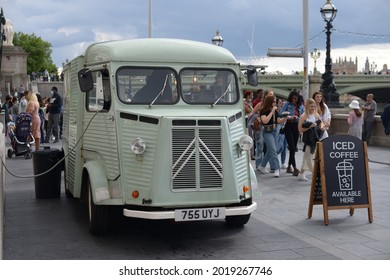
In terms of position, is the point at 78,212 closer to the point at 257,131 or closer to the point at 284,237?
the point at 284,237

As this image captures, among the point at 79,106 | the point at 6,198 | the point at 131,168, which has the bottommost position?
the point at 6,198

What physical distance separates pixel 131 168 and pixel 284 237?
1.98 meters

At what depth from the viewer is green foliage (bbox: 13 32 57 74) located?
Answer: 107381 mm

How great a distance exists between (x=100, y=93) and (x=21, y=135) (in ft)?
30.6

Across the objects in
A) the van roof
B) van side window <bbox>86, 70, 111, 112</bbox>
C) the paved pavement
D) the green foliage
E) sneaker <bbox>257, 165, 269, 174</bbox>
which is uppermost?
the green foliage

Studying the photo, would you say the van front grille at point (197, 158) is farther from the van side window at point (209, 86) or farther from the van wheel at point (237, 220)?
the van wheel at point (237, 220)

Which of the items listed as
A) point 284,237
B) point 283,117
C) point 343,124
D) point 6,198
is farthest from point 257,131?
point 343,124

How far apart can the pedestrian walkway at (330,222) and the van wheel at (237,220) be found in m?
0.45

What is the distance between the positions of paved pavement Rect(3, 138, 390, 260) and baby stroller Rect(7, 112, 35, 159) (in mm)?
6233

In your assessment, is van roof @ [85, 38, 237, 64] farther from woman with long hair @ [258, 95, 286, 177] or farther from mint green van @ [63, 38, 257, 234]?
woman with long hair @ [258, 95, 286, 177]

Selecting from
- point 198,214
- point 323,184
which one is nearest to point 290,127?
point 323,184

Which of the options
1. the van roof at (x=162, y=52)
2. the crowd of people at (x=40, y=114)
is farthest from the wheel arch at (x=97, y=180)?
the crowd of people at (x=40, y=114)

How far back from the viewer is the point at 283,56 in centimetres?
2042

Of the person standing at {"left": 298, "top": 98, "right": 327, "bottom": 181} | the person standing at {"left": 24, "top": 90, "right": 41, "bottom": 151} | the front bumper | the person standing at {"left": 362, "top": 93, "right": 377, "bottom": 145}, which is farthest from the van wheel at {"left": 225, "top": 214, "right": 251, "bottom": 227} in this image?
the person standing at {"left": 362, "top": 93, "right": 377, "bottom": 145}
